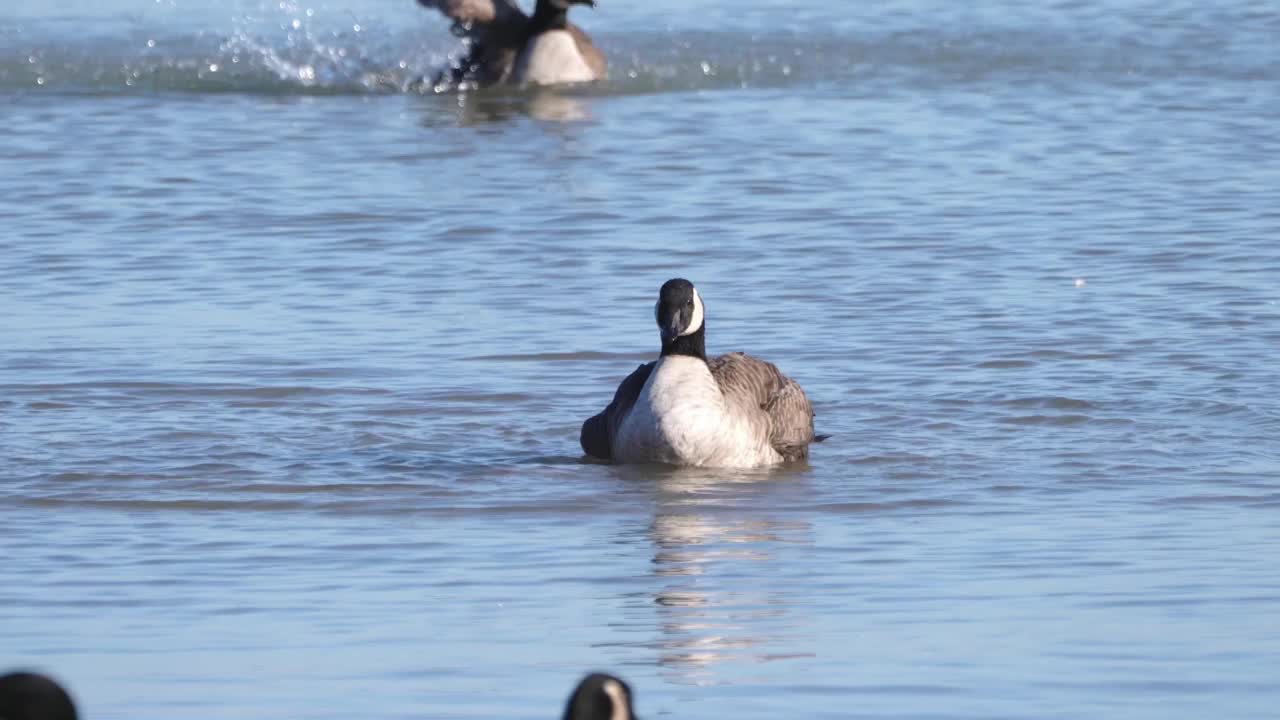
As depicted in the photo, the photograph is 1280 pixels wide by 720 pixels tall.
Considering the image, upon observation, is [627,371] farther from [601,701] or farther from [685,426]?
[601,701]

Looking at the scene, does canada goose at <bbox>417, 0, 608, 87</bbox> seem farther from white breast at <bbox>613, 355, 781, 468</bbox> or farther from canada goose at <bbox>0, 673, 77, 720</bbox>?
canada goose at <bbox>0, 673, 77, 720</bbox>

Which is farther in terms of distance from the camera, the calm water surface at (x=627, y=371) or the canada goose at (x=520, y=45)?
the canada goose at (x=520, y=45)

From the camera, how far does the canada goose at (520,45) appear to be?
83.0 feet

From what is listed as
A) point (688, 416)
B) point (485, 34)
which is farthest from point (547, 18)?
point (688, 416)

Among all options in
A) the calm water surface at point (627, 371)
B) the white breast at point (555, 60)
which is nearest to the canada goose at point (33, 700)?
the calm water surface at point (627, 371)

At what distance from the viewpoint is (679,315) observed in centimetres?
1068

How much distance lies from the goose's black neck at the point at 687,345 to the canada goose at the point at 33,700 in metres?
6.22

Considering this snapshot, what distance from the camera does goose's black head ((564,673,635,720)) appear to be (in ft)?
15.8

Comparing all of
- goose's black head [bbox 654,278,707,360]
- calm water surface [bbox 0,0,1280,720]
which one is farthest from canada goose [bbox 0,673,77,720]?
goose's black head [bbox 654,278,707,360]

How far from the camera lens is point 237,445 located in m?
11.1

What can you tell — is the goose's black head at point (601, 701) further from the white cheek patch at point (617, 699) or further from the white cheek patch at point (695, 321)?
the white cheek patch at point (695, 321)

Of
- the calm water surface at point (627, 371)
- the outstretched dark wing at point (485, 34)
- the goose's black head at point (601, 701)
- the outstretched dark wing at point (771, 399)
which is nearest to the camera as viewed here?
the goose's black head at point (601, 701)

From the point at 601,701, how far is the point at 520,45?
21.6 metres

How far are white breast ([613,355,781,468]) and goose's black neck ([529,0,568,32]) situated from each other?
14.9 m
